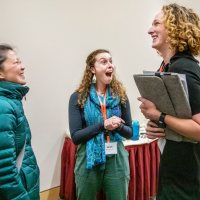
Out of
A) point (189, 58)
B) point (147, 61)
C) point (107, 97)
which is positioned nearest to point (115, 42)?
point (147, 61)

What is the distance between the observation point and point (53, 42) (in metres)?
2.72

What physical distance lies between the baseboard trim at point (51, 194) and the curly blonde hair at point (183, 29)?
2196mm

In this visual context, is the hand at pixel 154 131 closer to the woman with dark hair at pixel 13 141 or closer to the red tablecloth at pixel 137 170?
the woman with dark hair at pixel 13 141

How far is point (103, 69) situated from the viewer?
2.11 m

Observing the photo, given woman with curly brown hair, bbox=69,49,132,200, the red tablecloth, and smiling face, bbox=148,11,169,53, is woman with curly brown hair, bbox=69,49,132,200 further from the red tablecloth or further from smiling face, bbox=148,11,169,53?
smiling face, bbox=148,11,169,53

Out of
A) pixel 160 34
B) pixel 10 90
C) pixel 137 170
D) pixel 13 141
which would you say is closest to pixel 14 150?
pixel 13 141

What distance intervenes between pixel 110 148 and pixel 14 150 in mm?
819

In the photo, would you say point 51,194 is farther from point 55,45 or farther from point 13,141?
point 13,141

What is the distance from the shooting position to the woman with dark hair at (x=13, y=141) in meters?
1.29

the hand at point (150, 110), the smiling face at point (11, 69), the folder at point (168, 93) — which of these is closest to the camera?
the folder at point (168, 93)

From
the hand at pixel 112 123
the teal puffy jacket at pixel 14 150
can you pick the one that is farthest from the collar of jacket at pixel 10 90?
the hand at pixel 112 123

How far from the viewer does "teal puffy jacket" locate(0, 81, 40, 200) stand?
1.29m

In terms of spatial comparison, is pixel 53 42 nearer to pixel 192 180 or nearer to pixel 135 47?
pixel 135 47

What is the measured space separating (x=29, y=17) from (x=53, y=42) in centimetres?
33
